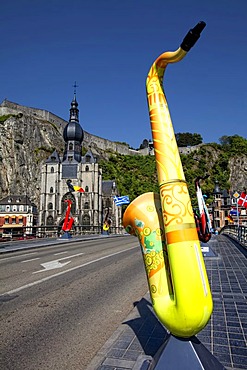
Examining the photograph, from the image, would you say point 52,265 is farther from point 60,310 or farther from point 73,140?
point 73,140

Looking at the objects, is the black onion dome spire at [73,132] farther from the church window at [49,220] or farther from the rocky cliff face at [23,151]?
the church window at [49,220]

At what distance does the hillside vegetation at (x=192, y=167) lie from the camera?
9538cm

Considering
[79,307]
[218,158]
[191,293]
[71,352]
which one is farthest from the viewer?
[218,158]

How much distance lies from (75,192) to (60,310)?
213ft

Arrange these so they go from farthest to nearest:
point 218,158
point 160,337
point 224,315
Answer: point 218,158, point 224,315, point 160,337

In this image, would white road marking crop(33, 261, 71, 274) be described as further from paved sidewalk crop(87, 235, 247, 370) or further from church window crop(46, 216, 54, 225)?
church window crop(46, 216, 54, 225)

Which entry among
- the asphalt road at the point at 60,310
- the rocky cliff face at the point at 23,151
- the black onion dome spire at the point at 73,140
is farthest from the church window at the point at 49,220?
the asphalt road at the point at 60,310

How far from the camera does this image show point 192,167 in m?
108

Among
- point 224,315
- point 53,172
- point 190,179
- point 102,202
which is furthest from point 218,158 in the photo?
point 224,315

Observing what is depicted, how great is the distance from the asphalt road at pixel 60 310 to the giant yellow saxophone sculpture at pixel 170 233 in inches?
71.8

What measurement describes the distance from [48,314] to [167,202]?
427 centimetres

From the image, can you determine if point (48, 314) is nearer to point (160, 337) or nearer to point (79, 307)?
point (79, 307)

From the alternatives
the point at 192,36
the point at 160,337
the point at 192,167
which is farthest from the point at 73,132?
the point at 192,36

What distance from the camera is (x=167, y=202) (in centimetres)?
307
